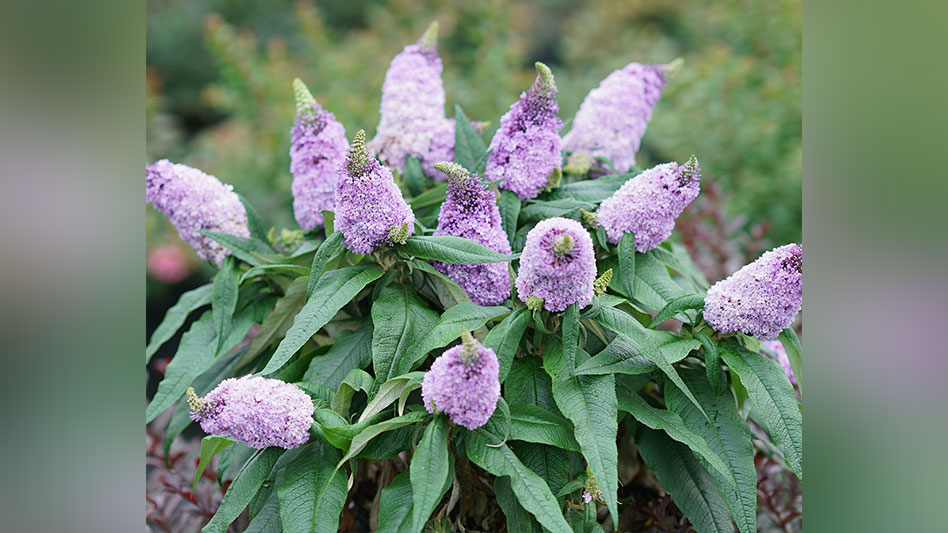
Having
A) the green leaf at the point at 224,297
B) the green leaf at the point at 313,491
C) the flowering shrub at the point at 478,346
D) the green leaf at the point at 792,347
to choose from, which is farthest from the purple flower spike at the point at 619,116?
the green leaf at the point at 313,491

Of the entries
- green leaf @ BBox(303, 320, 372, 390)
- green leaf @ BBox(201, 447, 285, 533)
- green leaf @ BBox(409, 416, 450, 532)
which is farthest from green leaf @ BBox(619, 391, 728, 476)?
green leaf @ BBox(201, 447, 285, 533)

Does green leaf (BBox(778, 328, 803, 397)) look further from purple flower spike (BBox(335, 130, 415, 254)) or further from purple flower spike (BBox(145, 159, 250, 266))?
purple flower spike (BBox(145, 159, 250, 266))

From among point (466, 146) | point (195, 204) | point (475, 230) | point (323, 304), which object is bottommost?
point (323, 304)

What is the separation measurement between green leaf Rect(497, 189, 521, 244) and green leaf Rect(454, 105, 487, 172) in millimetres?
127

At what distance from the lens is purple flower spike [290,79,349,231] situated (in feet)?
5.11

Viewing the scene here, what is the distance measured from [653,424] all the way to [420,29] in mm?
4051

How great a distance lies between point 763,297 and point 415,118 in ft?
2.87

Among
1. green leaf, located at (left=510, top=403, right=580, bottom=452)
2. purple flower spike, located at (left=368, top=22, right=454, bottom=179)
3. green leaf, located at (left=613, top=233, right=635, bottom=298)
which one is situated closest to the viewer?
green leaf, located at (left=510, top=403, right=580, bottom=452)

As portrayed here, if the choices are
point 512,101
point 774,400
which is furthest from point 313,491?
point 512,101

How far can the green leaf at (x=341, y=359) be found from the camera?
52.4 inches

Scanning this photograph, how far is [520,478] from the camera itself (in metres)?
1.08

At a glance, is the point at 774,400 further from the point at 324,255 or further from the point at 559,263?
the point at 324,255

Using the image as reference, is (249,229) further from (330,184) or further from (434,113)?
(434,113)
